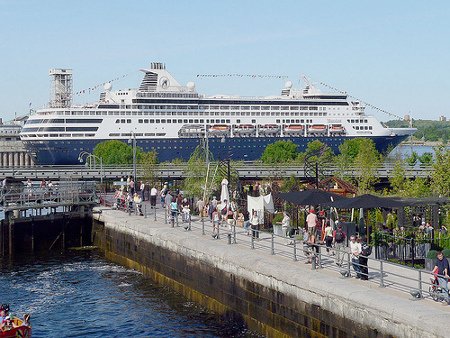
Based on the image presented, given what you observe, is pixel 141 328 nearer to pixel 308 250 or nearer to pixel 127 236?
pixel 308 250

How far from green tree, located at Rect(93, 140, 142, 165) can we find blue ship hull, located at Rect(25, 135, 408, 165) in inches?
506

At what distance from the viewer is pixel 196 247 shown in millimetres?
30891

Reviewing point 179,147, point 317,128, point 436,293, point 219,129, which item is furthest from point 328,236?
point 317,128

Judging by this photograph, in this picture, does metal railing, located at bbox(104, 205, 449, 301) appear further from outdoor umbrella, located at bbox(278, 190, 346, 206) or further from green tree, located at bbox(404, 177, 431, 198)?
green tree, located at bbox(404, 177, 431, 198)

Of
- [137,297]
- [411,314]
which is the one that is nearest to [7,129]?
[137,297]

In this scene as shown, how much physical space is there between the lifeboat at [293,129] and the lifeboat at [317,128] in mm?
1389

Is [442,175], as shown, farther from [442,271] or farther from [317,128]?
[317,128]

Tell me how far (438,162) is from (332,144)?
99.4 meters

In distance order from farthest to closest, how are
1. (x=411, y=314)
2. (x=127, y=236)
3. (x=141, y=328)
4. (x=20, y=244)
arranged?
(x=20, y=244), (x=127, y=236), (x=141, y=328), (x=411, y=314)

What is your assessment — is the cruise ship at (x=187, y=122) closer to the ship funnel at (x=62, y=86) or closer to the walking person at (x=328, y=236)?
the ship funnel at (x=62, y=86)

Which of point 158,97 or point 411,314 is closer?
point 411,314

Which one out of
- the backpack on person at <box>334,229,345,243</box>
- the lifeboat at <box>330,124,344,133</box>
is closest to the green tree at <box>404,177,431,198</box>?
the backpack on person at <box>334,229,345,243</box>

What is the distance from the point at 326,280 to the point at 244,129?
117m

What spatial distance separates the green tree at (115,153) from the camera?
109 meters
